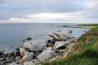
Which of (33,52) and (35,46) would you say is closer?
(33,52)

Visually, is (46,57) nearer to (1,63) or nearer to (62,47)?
(62,47)

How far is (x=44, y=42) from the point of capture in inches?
792

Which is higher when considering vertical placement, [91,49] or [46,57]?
[91,49]

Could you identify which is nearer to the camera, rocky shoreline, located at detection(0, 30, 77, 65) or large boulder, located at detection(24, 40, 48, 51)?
rocky shoreline, located at detection(0, 30, 77, 65)

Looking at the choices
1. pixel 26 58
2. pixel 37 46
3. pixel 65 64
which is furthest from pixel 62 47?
pixel 65 64

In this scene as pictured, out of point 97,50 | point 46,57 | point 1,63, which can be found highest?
point 97,50

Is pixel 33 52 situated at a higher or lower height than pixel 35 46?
lower

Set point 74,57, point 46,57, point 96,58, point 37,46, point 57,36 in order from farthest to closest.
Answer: point 57,36, point 37,46, point 46,57, point 74,57, point 96,58

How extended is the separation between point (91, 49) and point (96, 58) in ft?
2.50

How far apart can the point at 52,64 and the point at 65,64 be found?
71 centimetres

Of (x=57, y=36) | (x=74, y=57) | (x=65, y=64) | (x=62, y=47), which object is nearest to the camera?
(x=65, y=64)

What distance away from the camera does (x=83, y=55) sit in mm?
7008

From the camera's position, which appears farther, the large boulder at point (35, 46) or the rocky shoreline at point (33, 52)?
the large boulder at point (35, 46)

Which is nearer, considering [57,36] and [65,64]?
[65,64]
